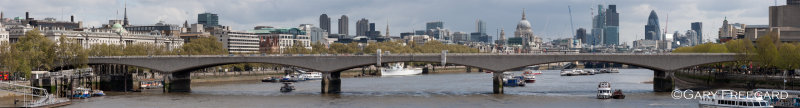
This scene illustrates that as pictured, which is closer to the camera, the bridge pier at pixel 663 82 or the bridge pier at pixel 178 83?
the bridge pier at pixel 663 82

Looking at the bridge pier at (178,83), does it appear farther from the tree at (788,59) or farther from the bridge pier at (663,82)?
the tree at (788,59)

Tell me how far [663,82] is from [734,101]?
3975cm

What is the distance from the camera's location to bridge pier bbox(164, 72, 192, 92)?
373 feet

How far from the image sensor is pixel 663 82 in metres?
Answer: 114

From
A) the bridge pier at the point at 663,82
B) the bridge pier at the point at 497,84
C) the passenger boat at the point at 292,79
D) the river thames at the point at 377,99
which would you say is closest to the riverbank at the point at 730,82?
the bridge pier at the point at 663,82

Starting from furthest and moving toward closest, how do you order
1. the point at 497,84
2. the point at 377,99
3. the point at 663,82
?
1. the point at 663,82
2. the point at 497,84
3. the point at 377,99

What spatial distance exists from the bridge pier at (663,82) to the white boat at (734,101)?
33.2 metres

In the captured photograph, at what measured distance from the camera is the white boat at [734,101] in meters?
72.9

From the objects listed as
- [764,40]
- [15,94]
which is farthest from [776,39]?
[15,94]

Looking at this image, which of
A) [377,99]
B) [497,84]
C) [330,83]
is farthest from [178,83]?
[497,84]

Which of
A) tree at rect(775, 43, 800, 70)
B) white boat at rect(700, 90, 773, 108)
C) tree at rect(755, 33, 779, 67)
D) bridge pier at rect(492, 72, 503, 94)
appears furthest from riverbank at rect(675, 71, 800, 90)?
white boat at rect(700, 90, 773, 108)

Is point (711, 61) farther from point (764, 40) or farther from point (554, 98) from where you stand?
point (554, 98)

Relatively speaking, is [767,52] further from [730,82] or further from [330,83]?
[330,83]

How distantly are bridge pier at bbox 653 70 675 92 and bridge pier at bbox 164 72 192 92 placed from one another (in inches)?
1799
